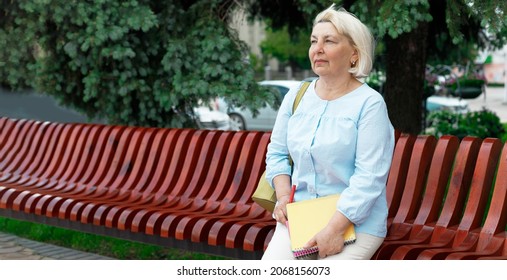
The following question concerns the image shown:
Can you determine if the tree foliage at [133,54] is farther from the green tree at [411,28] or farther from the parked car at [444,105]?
the parked car at [444,105]

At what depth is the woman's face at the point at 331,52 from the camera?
3.59 metres

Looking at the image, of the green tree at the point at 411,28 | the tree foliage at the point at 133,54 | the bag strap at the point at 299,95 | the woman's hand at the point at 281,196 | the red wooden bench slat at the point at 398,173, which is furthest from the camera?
the tree foliage at the point at 133,54

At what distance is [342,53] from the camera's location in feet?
11.8

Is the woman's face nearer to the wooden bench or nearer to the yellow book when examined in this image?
the yellow book

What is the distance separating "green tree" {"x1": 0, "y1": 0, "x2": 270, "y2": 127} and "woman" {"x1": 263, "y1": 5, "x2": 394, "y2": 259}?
147 inches

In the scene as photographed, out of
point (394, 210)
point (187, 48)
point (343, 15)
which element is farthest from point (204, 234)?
point (187, 48)

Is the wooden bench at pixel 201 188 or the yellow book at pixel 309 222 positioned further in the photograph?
the wooden bench at pixel 201 188

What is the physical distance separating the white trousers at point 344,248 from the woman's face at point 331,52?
69 cm

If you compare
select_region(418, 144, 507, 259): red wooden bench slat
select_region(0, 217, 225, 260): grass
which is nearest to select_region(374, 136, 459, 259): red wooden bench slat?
select_region(418, 144, 507, 259): red wooden bench slat

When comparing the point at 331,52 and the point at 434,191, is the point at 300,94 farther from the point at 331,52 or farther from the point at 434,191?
the point at 434,191

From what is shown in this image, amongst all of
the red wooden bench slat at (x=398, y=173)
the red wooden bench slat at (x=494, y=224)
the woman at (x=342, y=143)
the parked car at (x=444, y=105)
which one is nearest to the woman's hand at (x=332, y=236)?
the woman at (x=342, y=143)

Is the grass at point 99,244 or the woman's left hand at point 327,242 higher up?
the woman's left hand at point 327,242

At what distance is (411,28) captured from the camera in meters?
6.51
